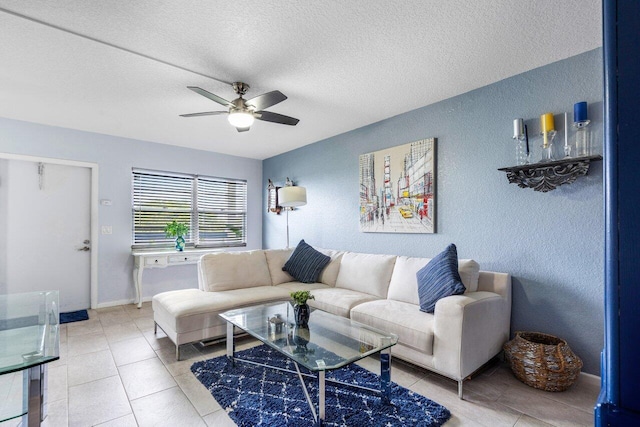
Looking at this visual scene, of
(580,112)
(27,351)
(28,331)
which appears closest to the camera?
(27,351)

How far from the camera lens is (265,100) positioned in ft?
8.52

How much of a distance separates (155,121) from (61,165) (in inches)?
58.9

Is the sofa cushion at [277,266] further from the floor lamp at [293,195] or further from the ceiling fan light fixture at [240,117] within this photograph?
the ceiling fan light fixture at [240,117]

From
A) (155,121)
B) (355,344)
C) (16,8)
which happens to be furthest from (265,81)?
(355,344)

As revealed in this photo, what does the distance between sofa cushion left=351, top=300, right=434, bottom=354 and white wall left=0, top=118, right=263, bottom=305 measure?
11.6 feet

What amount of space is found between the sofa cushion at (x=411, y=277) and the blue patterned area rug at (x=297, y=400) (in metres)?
0.83

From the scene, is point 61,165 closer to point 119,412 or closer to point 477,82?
point 119,412

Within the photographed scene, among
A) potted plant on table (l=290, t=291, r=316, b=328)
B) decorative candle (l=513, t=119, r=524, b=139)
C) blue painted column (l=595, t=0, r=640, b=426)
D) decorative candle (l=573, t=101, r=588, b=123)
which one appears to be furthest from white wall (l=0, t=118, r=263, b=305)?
blue painted column (l=595, t=0, r=640, b=426)

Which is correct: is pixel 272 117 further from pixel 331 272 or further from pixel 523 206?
pixel 523 206

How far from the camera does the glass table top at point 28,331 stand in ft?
4.50

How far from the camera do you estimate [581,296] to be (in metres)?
2.27

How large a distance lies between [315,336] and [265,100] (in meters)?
1.94

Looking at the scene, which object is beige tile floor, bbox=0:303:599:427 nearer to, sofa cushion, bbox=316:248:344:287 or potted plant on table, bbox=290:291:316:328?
potted plant on table, bbox=290:291:316:328

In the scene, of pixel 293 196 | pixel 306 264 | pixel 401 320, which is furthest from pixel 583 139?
pixel 293 196
